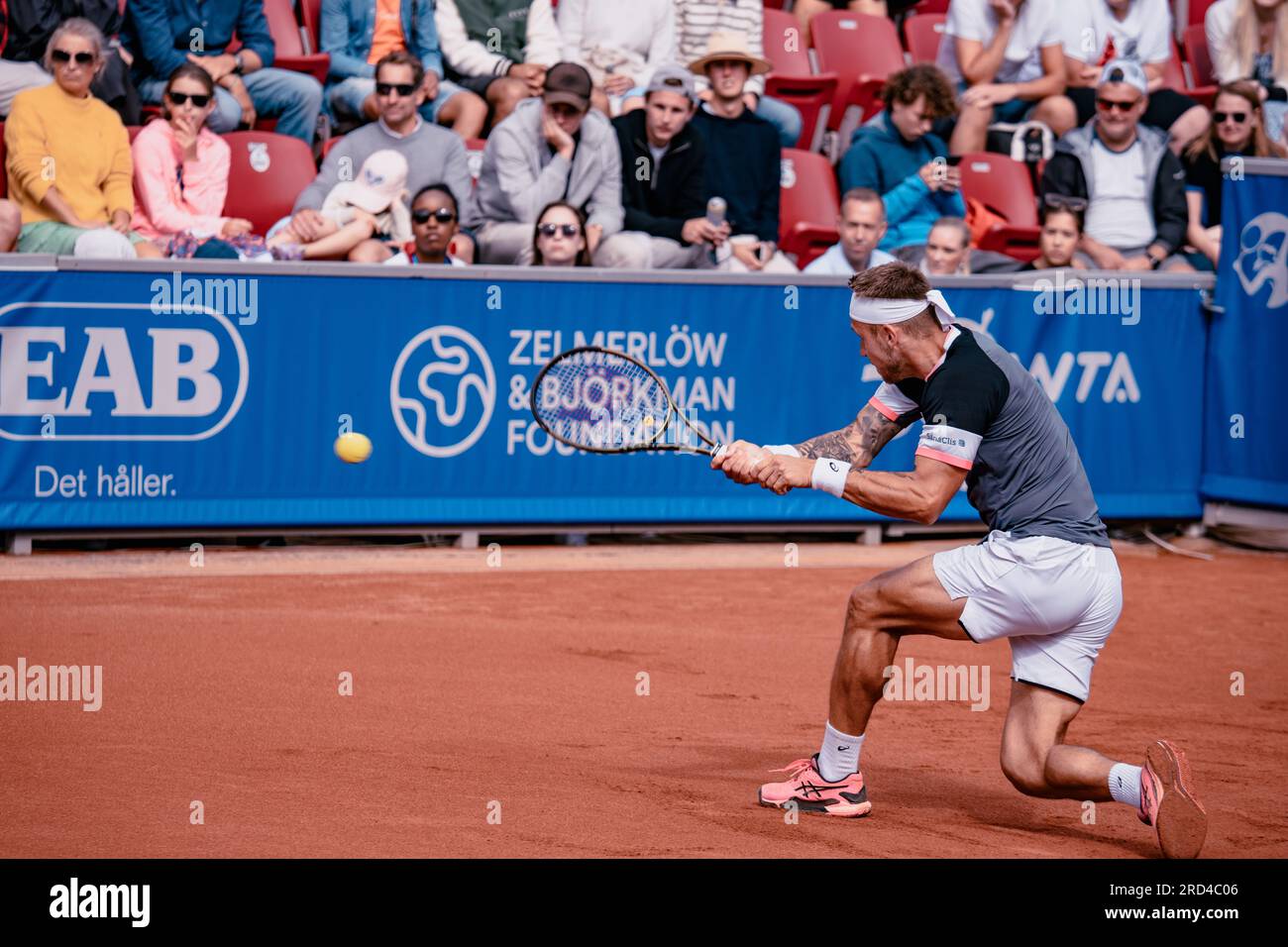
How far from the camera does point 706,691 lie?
24.0ft

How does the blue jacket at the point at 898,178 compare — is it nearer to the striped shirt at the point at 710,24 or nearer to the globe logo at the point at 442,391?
the striped shirt at the point at 710,24

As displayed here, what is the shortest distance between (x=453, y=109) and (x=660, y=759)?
726 cm

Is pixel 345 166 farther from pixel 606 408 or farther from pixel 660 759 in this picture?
pixel 660 759

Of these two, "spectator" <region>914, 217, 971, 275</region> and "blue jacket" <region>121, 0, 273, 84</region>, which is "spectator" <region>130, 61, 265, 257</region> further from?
"spectator" <region>914, 217, 971, 275</region>

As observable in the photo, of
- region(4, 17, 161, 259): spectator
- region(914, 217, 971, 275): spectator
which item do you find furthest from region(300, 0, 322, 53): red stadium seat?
region(914, 217, 971, 275): spectator

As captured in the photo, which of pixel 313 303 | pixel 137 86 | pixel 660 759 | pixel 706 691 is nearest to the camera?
pixel 660 759

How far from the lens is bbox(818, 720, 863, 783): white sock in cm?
552

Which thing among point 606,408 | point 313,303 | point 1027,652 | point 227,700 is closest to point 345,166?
point 313,303

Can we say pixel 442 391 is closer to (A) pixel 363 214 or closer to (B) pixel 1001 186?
(A) pixel 363 214

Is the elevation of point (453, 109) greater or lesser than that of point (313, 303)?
greater

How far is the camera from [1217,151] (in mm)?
12961

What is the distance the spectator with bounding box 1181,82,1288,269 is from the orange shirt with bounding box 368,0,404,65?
5941mm

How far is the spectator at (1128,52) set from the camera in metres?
13.6

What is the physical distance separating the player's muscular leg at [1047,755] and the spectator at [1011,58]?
8677 mm
